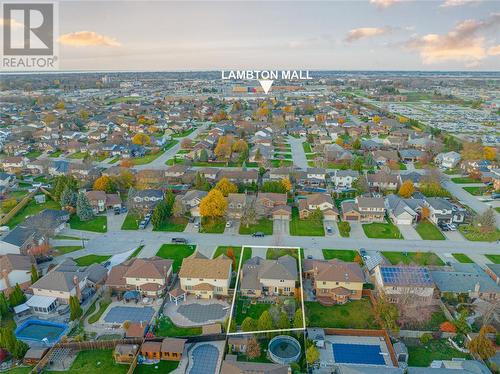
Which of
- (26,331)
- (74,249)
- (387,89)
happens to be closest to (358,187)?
(74,249)

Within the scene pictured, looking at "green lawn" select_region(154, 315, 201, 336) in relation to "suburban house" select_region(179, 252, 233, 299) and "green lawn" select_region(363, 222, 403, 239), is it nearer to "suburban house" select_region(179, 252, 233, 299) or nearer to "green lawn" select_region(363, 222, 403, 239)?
"suburban house" select_region(179, 252, 233, 299)

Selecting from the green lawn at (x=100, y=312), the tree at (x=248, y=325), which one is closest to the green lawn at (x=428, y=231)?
the tree at (x=248, y=325)

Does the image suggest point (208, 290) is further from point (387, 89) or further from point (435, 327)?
point (387, 89)

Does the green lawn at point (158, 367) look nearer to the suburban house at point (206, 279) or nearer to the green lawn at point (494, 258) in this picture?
the suburban house at point (206, 279)

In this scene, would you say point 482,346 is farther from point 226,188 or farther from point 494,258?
point 226,188

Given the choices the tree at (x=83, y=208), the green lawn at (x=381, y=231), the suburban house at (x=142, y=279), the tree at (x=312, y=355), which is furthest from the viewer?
the tree at (x=83, y=208)

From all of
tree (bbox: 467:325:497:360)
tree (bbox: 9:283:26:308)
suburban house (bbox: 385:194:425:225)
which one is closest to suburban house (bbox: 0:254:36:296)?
tree (bbox: 9:283:26:308)
